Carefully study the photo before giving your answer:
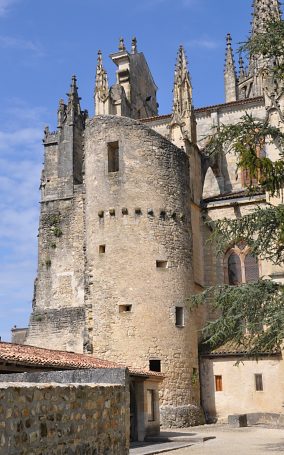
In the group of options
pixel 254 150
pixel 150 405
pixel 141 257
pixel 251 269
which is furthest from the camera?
pixel 251 269

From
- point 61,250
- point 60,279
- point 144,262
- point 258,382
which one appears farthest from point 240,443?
point 61,250

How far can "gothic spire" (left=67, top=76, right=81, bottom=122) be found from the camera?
28828mm

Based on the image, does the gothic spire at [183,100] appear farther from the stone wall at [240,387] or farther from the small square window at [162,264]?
the stone wall at [240,387]

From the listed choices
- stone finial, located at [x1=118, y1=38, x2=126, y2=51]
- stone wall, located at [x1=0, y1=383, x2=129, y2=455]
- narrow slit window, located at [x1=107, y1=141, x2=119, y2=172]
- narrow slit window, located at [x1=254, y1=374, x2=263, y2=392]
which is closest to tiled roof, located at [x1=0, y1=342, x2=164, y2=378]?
stone wall, located at [x1=0, y1=383, x2=129, y2=455]

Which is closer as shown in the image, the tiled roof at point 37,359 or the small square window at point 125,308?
the tiled roof at point 37,359

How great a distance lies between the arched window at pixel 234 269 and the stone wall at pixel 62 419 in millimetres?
18023

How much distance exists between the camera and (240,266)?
26.5 meters

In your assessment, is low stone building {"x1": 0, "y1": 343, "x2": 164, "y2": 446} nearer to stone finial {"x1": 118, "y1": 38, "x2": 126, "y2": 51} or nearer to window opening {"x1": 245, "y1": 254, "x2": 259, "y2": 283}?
window opening {"x1": 245, "y1": 254, "x2": 259, "y2": 283}

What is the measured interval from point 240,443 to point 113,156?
41.6 feet

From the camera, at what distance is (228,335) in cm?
1402

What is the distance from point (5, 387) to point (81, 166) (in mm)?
23493

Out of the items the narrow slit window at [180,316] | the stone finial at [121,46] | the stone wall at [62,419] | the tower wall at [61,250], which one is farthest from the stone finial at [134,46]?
the stone wall at [62,419]

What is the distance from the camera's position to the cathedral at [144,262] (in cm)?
2241

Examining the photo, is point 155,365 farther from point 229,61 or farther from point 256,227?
point 229,61
